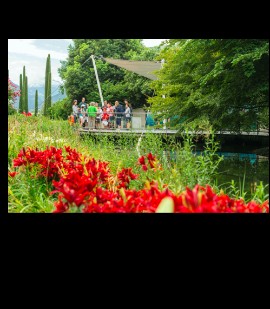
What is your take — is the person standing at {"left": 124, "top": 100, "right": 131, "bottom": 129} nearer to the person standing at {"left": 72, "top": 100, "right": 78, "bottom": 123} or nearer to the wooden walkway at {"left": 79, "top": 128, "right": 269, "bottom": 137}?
the wooden walkway at {"left": 79, "top": 128, "right": 269, "bottom": 137}

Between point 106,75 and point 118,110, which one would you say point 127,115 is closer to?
point 118,110

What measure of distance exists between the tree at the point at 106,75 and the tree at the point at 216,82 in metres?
0.18

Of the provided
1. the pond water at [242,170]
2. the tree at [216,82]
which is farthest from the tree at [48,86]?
the pond water at [242,170]

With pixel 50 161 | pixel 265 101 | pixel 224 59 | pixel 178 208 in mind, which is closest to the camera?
pixel 178 208

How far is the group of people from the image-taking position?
4.66m

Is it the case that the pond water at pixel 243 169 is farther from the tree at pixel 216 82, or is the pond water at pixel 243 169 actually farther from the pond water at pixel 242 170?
the tree at pixel 216 82

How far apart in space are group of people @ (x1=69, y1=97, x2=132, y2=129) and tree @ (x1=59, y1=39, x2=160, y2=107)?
0.09 m

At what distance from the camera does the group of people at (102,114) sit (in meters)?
4.66

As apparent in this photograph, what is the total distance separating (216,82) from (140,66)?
853 mm

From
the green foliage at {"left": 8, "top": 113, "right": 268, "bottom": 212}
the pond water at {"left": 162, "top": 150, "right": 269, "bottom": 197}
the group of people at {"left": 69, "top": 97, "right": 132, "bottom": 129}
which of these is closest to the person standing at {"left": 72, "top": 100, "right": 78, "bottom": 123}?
the group of people at {"left": 69, "top": 97, "right": 132, "bottom": 129}
